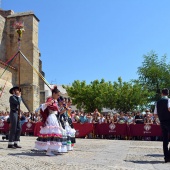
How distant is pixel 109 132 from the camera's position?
18953 mm

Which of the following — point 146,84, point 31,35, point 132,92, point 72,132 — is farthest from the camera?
point 146,84

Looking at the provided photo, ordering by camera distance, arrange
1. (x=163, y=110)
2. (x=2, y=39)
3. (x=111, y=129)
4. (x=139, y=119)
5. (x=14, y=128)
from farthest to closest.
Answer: (x=2, y=39) → (x=139, y=119) → (x=111, y=129) → (x=14, y=128) → (x=163, y=110)

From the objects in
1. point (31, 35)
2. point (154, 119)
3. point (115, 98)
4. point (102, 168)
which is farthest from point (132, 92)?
point (102, 168)

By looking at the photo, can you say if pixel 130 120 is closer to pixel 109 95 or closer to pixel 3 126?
pixel 3 126

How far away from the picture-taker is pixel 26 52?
44.0 m

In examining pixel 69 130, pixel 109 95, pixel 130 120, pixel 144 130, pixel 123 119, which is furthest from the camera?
pixel 109 95

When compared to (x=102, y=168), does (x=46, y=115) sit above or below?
above

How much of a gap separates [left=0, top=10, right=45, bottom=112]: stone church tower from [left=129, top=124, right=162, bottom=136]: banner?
991 inches

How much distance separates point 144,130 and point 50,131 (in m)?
10.6

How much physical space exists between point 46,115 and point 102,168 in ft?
10.0

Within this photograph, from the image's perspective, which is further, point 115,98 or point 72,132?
point 115,98

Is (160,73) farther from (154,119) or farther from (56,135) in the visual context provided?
(56,135)

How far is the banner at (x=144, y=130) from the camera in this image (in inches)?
706

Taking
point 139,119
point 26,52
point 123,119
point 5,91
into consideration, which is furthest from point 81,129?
point 26,52
